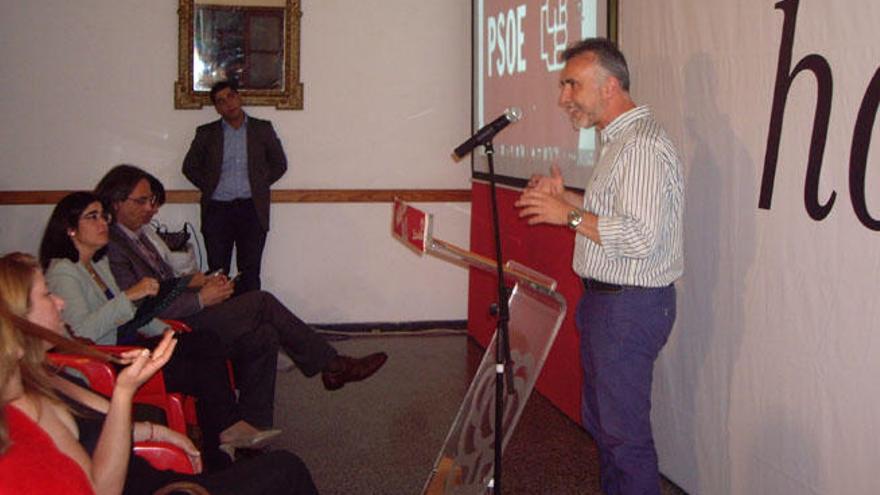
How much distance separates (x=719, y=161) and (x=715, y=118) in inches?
5.9

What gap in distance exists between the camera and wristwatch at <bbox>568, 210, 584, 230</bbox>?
2695 mm

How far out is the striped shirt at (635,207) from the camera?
269 cm

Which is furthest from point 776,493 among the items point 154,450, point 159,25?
point 159,25

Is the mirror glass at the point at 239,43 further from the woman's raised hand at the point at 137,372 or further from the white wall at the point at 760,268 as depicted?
the woman's raised hand at the point at 137,372

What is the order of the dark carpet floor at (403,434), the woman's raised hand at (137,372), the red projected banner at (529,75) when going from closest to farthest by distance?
the woman's raised hand at (137,372)
the dark carpet floor at (403,434)
the red projected banner at (529,75)

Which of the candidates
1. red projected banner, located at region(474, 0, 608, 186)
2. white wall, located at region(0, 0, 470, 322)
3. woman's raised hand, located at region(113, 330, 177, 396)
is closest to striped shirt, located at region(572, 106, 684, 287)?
red projected banner, located at region(474, 0, 608, 186)

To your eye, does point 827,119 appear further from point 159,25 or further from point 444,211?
point 159,25

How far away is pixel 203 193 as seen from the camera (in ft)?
20.6

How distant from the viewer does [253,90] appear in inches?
256

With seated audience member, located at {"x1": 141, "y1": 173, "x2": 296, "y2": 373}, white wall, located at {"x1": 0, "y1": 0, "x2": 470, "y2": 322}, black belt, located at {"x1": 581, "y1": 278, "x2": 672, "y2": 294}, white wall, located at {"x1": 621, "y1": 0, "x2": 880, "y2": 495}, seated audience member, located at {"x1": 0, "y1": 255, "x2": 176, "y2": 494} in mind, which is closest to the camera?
seated audience member, located at {"x1": 0, "y1": 255, "x2": 176, "y2": 494}

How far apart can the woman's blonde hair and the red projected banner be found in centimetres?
222

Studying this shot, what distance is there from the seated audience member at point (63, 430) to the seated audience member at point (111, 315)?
115 centimetres

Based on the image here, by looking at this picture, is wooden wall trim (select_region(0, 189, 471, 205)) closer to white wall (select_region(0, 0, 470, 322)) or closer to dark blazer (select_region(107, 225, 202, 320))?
white wall (select_region(0, 0, 470, 322))

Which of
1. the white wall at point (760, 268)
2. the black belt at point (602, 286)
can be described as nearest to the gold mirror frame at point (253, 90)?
the white wall at point (760, 268)
